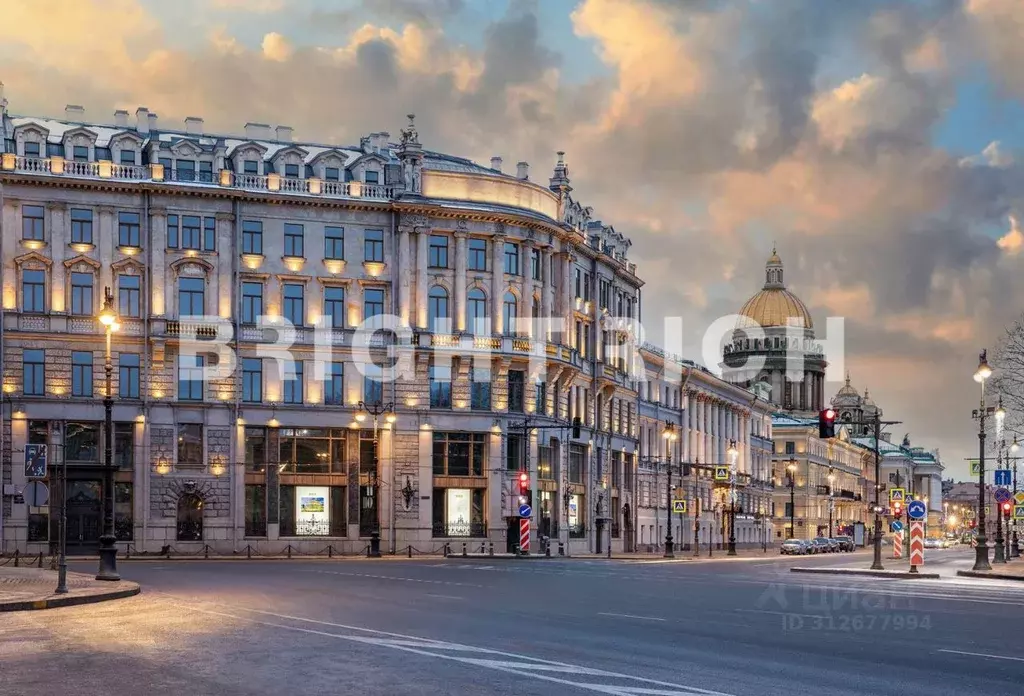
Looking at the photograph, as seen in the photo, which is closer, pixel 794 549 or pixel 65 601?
pixel 65 601

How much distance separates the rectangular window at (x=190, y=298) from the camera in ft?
261

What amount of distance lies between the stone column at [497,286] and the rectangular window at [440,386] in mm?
3851

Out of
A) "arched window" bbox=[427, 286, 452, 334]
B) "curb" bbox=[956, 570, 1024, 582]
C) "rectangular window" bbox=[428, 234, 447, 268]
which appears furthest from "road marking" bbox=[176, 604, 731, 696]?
"rectangular window" bbox=[428, 234, 447, 268]

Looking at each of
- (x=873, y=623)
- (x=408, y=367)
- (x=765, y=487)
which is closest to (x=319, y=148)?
(x=408, y=367)

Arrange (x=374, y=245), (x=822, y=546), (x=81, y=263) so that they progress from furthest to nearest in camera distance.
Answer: (x=822, y=546), (x=374, y=245), (x=81, y=263)

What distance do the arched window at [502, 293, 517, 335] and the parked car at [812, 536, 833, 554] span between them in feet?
140

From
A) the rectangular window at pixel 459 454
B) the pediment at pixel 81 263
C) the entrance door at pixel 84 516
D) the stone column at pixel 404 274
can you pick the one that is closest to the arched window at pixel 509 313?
the stone column at pixel 404 274

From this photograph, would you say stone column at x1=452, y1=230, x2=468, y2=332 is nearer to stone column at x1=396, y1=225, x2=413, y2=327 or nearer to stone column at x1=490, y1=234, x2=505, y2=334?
stone column at x1=490, y1=234, x2=505, y2=334

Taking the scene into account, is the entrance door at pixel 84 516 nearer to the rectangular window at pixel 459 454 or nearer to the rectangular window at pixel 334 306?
the rectangular window at pixel 334 306

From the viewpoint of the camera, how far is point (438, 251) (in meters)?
84.9

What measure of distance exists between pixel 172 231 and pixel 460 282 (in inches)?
658

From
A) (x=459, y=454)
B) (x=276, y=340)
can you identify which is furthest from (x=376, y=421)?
(x=276, y=340)

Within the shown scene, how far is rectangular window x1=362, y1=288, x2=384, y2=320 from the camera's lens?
83.2 metres

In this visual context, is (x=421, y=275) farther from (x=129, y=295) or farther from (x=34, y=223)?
(x=34, y=223)
